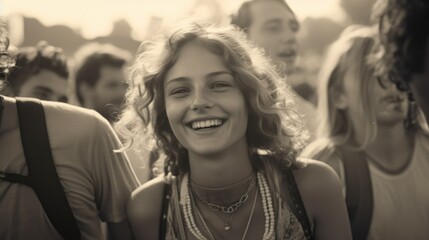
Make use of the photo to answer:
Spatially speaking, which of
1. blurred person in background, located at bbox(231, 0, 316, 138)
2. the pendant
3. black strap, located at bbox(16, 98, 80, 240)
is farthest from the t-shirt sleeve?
blurred person in background, located at bbox(231, 0, 316, 138)

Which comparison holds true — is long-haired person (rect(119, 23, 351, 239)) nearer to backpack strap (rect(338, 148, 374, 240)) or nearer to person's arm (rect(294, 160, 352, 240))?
person's arm (rect(294, 160, 352, 240))

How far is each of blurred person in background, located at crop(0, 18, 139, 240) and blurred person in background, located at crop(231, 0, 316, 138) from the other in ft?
8.92

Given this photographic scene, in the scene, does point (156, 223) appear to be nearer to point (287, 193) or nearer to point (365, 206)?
point (287, 193)

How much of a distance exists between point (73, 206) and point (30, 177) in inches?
9.9

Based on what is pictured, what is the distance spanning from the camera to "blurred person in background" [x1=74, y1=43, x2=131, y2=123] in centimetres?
642

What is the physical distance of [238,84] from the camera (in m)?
3.52

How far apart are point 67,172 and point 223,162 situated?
2.74 ft

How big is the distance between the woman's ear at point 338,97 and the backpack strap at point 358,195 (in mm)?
439

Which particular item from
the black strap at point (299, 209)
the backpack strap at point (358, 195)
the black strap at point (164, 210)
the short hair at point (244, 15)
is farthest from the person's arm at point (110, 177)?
the short hair at point (244, 15)

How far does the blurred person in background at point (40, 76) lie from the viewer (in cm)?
534

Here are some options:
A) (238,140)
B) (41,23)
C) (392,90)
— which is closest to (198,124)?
(238,140)

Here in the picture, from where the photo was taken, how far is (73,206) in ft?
10.1

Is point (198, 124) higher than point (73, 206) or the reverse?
higher

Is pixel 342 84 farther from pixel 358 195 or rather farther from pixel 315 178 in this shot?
pixel 315 178
